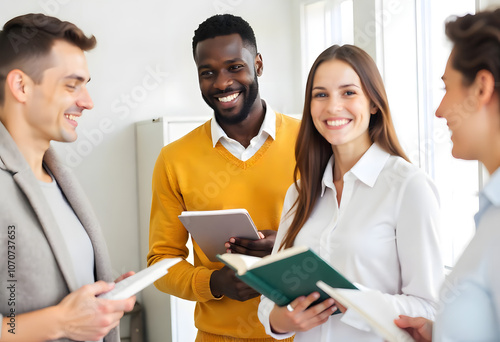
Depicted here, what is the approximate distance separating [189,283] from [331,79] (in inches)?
35.1

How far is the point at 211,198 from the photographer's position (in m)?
2.09

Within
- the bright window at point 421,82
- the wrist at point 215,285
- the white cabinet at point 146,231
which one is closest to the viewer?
the wrist at point 215,285

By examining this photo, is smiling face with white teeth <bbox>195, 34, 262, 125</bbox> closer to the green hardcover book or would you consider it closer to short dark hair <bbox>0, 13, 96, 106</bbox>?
short dark hair <bbox>0, 13, 96, 106</bbox>

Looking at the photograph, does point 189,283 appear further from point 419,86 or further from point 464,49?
point 419,86

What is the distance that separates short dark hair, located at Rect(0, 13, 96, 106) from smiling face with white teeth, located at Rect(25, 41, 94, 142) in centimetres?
2

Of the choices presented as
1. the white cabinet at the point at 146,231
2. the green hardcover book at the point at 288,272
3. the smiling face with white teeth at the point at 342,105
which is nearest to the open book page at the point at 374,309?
the green hardcover book at the point at 288,272

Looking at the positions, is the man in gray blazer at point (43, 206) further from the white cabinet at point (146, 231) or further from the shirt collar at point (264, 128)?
the white cabinet at point (146, 231)

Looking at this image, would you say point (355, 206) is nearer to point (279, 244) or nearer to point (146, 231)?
point (279, 244)

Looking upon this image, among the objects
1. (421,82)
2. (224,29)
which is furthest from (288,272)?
(421,82)

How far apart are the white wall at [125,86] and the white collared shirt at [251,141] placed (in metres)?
1.94

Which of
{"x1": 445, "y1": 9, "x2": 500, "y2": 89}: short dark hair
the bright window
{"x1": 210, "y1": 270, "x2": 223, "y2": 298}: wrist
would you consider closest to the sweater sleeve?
{"x1": 210, "y1": 270, "x2": 223, "y2": 298}: wrist

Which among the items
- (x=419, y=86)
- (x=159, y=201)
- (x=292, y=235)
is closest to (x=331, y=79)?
(x=292, y=235)

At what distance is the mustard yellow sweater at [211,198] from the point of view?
6.63 ft

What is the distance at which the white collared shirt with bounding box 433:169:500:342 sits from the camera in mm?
1064
